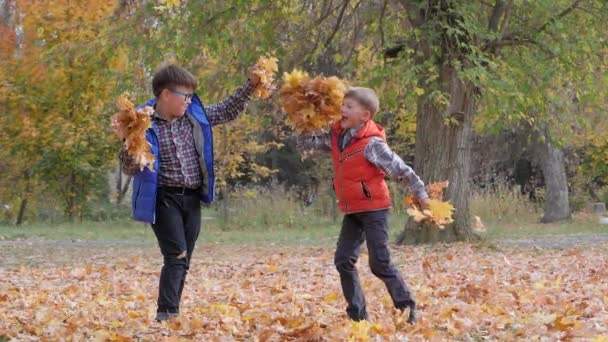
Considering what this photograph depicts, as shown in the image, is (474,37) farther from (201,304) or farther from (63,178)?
(63,178)

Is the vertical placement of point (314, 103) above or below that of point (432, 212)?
above

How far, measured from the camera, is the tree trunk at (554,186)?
27719 mm

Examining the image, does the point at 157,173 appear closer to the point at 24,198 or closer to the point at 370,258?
the point at 370,258

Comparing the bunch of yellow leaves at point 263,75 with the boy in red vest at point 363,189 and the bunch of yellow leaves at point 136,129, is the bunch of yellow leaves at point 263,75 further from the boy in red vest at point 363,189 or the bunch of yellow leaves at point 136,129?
the bunch of yellow leaves at point 136,129

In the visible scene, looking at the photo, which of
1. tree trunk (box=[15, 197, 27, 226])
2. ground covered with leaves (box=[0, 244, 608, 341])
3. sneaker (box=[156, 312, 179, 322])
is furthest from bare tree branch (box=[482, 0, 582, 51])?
tree trunk (box=[15, 197, 27, 226])

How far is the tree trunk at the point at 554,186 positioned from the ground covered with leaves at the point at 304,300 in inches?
553

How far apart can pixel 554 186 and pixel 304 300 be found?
21.8 metres

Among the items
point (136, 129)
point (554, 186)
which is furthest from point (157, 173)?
point (554, 186)

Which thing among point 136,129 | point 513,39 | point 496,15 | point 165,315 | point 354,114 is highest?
point 496,15

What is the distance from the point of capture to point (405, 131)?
26969 mm

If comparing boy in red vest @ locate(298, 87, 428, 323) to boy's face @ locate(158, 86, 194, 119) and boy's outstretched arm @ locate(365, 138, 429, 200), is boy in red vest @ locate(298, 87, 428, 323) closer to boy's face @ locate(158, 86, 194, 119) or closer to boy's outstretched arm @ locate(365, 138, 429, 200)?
boy's outstretched arm @ locate(365, 138, 429, 200)

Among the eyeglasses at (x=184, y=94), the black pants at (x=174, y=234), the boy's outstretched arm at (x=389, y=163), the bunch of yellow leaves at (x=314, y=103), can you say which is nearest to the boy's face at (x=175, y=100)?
the eyeglasses at (x=184, y=94)

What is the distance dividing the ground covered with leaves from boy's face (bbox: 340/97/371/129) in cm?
127

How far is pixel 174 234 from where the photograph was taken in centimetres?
606
